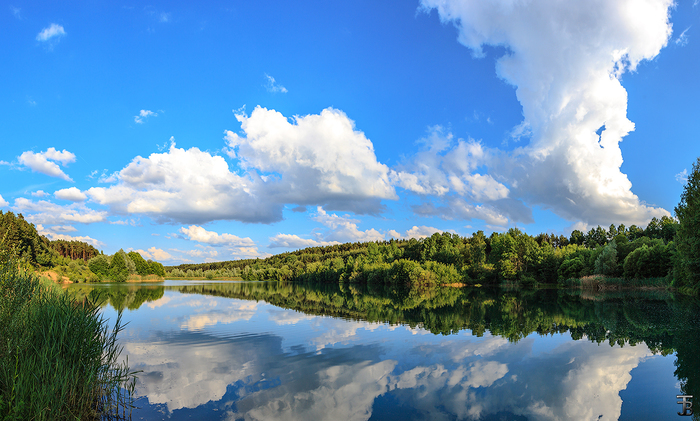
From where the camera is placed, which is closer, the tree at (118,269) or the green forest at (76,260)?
the green forest at (76,260)

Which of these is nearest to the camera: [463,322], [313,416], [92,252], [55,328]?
[55,328]

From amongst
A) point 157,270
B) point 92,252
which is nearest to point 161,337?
point 157,270

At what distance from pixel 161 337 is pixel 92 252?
184m

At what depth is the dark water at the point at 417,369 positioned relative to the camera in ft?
34.8

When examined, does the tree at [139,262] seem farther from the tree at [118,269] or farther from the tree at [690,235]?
the tree at [690,235]

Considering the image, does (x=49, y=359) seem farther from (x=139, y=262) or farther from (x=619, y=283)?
(x=139, y=262)

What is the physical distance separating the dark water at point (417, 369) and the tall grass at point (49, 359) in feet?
4.39

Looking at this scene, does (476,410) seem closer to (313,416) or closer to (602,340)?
(313,416)

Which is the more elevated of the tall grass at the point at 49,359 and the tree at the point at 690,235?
the tree at the point at 690,235

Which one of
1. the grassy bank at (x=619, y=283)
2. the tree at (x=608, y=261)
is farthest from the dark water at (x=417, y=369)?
the tree at (x=608, y=261)

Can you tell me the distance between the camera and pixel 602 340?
2031 centimetres

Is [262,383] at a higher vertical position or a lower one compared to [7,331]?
lower

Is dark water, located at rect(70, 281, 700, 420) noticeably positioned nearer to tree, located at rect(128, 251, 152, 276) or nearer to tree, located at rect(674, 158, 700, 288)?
tree, located at rect(674, 158, 700, 288)

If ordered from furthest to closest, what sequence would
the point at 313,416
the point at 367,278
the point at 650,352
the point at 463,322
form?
the point at 367,278 → the point at 463,322 → the point at 650,352 → the point at 313,416
